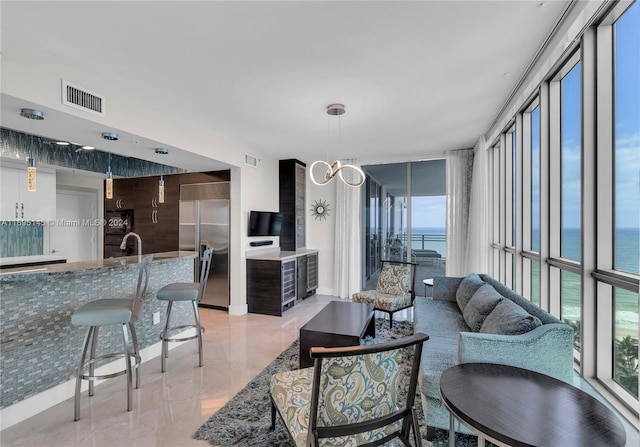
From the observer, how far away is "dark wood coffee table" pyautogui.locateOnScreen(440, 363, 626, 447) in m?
1.14

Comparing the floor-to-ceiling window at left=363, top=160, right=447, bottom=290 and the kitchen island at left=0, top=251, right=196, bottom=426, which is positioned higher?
the floor-to-ceiling window at left=363, top=160, right=447, bottom=290

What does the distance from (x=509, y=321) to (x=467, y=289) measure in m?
1.43

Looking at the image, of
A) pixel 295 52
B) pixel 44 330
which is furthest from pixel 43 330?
pixel 295 52

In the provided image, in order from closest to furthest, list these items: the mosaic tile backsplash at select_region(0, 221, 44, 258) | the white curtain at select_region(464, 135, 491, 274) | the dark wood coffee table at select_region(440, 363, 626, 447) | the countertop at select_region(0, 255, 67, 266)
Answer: the dark wood coffee table at select_region(440, 363, 626, 447) < the countertop at select_region(0, 255, 67, 266) < the mosaic tile backsplash at select_region(0, 221, 44, 258) < the white curtain at select_region(464, 135, 491, 274)

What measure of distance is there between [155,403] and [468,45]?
3.67 meters

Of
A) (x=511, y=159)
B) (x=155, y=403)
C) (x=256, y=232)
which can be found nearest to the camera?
(x=155, y=403)

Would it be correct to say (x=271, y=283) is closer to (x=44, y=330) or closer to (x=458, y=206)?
(x=44, y=330)

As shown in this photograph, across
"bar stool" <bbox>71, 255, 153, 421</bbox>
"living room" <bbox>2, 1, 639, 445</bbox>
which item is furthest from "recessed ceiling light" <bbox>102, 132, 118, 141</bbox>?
"bar stool" <bbox>71, 255, 153, 421</bbox>

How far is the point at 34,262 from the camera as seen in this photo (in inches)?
165

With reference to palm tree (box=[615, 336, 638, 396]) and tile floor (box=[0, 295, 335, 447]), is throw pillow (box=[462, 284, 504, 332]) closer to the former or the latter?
palm tree (box=[615, 336, 638, 396])

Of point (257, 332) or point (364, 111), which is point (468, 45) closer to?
point (364, 111)

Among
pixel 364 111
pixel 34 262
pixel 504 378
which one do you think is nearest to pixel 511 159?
pixel 364 111

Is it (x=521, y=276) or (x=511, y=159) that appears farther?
(x=511, y=159)

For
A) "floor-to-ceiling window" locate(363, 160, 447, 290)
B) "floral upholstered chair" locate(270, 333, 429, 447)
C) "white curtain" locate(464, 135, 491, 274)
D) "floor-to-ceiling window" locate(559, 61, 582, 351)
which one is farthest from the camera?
"floor-to-ceiling window" locate(363, 160, 447, 290)
